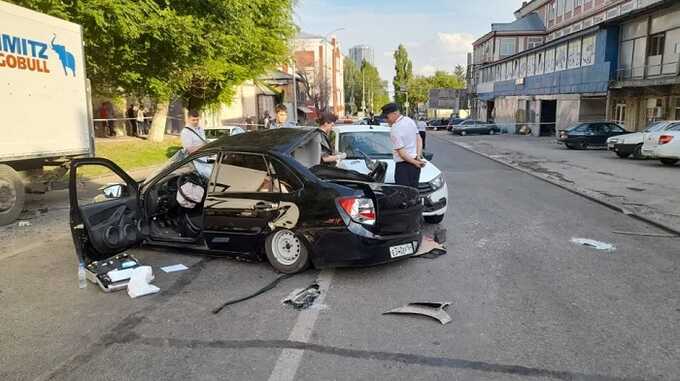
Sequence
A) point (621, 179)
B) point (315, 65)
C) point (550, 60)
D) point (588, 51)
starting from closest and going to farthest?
point (621, 179)
point (588, 51)
point (550, 60)
point (315, 65)

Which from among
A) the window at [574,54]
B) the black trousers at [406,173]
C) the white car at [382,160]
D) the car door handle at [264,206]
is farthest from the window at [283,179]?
the window at [574,54]

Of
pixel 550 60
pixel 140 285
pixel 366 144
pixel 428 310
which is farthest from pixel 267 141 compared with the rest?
pixel 550 60

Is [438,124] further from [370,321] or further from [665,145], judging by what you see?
[370,321]

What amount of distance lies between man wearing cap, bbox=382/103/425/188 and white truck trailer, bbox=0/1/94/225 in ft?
19.2

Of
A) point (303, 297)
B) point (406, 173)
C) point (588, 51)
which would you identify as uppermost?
point (588, 51)

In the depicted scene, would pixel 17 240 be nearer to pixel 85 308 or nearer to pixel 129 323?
pixel 85 308

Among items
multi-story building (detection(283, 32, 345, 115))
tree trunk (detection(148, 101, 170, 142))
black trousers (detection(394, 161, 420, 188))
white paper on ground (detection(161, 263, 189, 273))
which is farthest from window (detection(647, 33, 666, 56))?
multi-story building (detection(283, 32, 345, 115))

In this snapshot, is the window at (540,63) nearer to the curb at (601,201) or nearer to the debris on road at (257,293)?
the curb at (601,201)

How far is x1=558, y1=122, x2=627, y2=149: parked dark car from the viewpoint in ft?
84.4

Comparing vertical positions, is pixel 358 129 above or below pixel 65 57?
below

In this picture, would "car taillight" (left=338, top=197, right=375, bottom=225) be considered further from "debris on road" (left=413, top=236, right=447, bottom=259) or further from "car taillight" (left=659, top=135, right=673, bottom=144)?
"car taillight" (left=659, top=135, right=673, bottom=144)

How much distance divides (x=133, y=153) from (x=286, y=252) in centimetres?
1505

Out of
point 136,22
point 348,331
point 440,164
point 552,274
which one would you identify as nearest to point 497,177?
point 440,164

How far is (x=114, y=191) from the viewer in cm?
598
